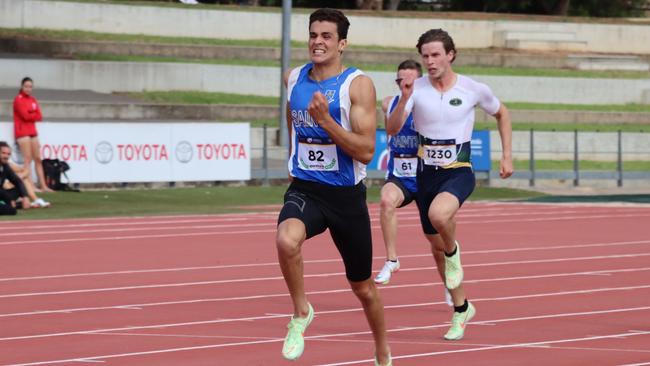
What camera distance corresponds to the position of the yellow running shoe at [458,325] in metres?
10.6

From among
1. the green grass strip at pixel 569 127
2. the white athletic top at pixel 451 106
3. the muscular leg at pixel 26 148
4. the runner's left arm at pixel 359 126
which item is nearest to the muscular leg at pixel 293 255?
the runner's left arm at pixel 359 126

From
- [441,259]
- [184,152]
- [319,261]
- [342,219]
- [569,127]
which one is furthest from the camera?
[569,127]

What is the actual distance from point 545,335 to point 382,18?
3867 cm

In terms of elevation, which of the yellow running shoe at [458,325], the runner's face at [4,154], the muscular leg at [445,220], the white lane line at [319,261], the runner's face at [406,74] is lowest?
the white lane line at [319,261]

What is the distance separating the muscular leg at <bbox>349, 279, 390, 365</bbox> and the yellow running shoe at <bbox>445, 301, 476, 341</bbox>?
2.09m

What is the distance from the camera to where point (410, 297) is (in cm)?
1341

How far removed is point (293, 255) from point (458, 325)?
8.74 feet

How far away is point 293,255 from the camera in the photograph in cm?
834

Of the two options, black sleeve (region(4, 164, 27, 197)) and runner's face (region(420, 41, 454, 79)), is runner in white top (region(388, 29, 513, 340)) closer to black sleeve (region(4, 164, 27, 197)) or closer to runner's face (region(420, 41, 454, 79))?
runner's face (region(420, 41, 454, 79))

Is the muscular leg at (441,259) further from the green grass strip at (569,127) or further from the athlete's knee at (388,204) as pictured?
the green grass strip at (569,127)

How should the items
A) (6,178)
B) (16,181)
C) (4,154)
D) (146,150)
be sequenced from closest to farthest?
(4,154), (6,178), (16,181), (146,150)

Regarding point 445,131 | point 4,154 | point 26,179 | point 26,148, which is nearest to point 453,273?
point 445,131

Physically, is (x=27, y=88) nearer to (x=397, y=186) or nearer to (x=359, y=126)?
(x=397, y=186)

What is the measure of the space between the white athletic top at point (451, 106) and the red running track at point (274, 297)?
1.46 meters
